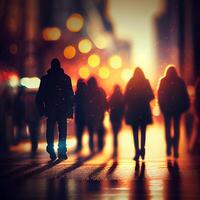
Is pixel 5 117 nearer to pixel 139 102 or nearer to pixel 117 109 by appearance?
pixel 117 109

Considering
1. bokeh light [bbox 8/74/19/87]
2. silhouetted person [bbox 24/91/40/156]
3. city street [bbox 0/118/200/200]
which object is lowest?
city street [bbox 0/118/200/200]

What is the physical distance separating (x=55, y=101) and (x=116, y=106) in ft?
15.6

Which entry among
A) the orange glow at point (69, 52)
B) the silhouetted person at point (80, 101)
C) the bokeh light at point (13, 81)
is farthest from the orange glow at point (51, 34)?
the silhouetted person at point (80, 101)

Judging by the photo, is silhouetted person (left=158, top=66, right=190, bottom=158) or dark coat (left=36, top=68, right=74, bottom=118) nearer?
dark coat (left=36, top=68, right=74, bottom=118)

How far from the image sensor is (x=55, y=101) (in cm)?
1587

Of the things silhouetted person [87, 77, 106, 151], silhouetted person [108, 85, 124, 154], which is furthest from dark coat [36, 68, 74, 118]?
silhouetted person [108, 85, 124, 154]

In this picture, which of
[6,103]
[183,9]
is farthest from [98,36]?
[6,103]

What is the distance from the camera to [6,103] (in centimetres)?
2097

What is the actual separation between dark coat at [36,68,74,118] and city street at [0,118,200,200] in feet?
3.21

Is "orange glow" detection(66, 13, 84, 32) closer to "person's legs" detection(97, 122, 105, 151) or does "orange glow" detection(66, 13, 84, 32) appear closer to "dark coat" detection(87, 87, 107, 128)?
"person's legs" detection(97, 122, 105, 151)

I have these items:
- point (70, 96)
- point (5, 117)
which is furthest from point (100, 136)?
point (70, 96)

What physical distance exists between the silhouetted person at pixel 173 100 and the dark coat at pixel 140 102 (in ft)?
1.40

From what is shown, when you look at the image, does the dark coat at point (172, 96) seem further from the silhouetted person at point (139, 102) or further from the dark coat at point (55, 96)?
the dark coat at point (55, 96)

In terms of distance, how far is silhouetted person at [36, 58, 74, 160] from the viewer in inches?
621
